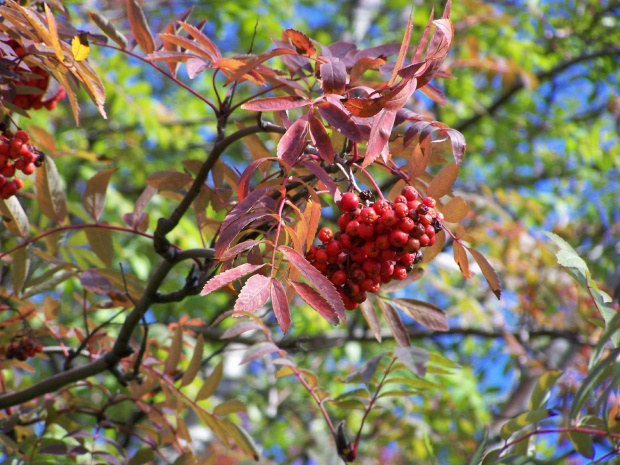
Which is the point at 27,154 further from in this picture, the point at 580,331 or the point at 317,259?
the point at 580,331

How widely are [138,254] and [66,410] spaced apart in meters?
2.07

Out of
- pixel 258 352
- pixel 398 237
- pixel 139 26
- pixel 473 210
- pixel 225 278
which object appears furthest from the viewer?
pixel 473 210

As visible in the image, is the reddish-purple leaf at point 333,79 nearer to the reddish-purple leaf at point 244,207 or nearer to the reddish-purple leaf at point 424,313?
the reddish-purple leaf at point 244,207

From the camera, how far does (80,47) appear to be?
1.35 m

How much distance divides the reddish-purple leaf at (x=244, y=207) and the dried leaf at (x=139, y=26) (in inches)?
26.0

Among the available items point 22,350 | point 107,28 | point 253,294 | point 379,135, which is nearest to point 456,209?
point 379,135

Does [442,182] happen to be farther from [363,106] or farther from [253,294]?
[253,294]

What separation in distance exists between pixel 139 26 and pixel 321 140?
0.69 meters

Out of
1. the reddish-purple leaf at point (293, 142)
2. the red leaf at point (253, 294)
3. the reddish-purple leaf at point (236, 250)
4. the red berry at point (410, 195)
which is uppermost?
the reddish-purple leaf at point (293, 142)

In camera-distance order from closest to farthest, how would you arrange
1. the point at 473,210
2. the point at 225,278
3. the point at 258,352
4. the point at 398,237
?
the point at 225,278 → the point at 398,237 → the point at 258,352 → the point at 473,210

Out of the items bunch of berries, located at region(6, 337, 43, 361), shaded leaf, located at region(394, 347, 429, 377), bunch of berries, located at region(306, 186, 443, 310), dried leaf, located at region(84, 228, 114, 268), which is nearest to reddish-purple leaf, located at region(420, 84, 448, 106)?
bunch of berries, located at region(306, 186, 443, 310)

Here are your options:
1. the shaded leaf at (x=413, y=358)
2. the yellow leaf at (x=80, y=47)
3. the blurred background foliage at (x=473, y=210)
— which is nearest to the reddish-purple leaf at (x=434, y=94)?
the shaded leaf at (x=413, y=358)

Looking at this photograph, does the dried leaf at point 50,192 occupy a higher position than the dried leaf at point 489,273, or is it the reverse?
the dried leaf at point 489,273

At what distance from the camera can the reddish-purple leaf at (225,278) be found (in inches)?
39.5
